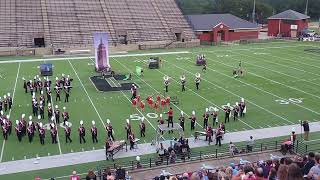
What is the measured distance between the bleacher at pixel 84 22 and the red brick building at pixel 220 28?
4.81 feet

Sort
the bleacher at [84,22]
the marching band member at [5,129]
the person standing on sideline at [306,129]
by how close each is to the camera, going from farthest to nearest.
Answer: the bleacher at [84,22], the marching band member at [5,129], the person standing on sideline at [306,129]

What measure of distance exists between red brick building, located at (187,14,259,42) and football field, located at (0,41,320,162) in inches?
493

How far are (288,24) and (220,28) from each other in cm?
1074

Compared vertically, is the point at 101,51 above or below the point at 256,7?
below

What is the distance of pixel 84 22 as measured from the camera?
52.5m

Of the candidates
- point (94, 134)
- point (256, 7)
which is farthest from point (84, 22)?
point (256, 7)

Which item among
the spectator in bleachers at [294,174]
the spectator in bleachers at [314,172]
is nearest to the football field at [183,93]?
the spectator in bleachers at [314,172]

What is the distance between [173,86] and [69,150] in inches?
473

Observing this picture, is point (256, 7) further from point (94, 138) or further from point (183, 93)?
point (94, 138)

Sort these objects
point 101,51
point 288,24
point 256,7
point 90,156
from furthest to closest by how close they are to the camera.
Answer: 1. point 256,7
2. point 288,24
3. point 101,51
4. point 90,156

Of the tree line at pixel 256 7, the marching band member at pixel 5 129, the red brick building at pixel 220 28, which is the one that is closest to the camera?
the marching band member at pixel 5 129

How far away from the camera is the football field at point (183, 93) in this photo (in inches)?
747

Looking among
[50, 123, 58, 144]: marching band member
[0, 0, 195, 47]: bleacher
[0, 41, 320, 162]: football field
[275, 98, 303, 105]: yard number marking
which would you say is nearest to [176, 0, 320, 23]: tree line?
[0, 0, 195, 47]: bleacher

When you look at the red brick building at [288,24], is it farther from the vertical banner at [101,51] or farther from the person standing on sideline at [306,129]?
the person standing on sideline at [306,129]
